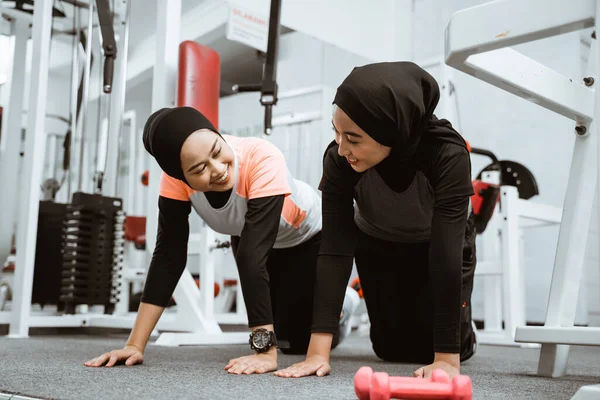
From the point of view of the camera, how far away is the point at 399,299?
1723 mm

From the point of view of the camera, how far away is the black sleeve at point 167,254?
1.39 m

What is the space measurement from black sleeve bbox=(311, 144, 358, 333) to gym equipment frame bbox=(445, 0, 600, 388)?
0.34 meters

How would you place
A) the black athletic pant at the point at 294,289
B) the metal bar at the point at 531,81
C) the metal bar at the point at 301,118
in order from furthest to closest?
1. the metal bar at the point at 301,118
2. the black athletic pant at the point at 294,289
3. the metal bar at the point at 531,81

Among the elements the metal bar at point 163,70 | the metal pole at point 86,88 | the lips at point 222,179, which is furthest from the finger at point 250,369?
the metal pole at point 86,88

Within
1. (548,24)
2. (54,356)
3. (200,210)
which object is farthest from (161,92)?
(548,24)

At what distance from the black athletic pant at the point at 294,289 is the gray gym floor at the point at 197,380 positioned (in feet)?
0.73

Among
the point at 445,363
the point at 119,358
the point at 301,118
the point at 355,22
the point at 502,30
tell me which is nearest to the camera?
the point at 502,30

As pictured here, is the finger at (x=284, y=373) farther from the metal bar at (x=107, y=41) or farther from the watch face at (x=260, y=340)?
the metal bar at (x=107, y=41)

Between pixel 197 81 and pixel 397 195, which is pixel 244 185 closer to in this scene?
pixel 397 195

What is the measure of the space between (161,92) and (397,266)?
1.12 metres

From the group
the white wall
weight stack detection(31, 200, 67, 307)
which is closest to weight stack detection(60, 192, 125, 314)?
weight stack detection(31, 200, 67, 307)

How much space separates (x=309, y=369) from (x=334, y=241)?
0.27 meters

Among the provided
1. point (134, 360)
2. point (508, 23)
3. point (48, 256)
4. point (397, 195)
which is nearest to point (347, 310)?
point (397, 195)

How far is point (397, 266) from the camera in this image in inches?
66.6
